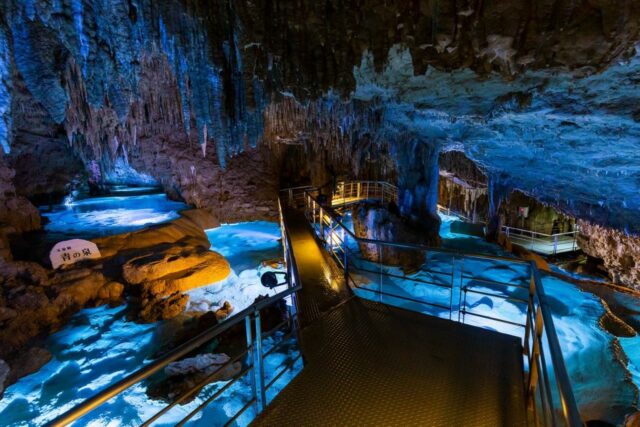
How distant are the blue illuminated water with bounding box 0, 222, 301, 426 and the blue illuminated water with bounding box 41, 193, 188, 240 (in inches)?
137

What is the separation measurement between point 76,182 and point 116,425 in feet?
53.0

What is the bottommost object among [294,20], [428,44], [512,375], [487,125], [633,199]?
[512,375]

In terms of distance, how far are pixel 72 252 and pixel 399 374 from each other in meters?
8.16

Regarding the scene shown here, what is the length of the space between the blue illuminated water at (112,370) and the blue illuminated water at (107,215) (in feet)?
11.4

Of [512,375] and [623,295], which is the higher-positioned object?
[512,375]

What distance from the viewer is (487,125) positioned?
651 centimetres

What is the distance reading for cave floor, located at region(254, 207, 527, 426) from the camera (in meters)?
2.31

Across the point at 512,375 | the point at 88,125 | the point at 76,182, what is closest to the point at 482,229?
the point at 512,375

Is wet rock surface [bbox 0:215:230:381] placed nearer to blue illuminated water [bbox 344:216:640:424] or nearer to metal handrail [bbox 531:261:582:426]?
blue illuminated water [bbox 344:216:640:424]

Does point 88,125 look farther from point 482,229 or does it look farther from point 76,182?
point 482,229

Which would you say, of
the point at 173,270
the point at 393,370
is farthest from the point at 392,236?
the point at 393,370

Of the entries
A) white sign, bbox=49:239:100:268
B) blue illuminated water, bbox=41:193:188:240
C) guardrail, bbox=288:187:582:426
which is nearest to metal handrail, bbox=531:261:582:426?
guardrail, bbox=288:187:582:426

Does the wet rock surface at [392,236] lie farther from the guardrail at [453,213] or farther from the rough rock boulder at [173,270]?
the guardrail at [453,213]

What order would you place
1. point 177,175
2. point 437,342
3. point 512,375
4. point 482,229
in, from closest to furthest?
point 512,375 → point 437,342 → point 482,229 → point 177,175
